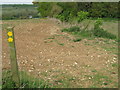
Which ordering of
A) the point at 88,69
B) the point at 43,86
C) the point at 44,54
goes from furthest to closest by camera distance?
the point at 44,54
the point at 88,69
the point at 43,86

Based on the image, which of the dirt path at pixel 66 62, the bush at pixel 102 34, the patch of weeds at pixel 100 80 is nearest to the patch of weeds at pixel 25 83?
the dirt path at pixel 66 62

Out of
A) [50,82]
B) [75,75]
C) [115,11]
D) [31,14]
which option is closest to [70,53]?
[75,75]

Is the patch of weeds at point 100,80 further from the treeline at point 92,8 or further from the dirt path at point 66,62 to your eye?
the treeline at point 92,8

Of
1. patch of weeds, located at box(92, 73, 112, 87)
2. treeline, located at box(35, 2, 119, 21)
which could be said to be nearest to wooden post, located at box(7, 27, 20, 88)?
patch of weeds, located at box(92, 73, 112, 87)

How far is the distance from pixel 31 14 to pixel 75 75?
56.0 feet

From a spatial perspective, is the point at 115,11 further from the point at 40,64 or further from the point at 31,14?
the point at 40,64

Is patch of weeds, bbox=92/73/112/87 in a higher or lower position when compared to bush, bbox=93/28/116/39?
higher

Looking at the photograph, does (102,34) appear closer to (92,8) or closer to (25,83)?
(25,83)

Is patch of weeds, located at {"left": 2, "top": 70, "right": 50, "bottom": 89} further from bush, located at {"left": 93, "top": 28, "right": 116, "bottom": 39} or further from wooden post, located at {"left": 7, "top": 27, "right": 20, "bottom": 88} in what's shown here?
bush, located at {"left": 93, "top": 28, "right": 116, "bottom": 39}

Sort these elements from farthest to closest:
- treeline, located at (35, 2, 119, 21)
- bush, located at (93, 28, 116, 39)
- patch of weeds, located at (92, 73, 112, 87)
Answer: treeline, located at (35, 2, 119, 21) → bush, located at (93, 28, 116, 39) → patch of weeds, located at (92, 73, 112, 87)

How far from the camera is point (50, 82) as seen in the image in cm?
380

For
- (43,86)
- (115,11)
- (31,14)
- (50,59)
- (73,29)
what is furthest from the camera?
(115,11)

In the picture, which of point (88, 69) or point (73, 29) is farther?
point (73, 29)

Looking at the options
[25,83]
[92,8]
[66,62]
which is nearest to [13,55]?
[25,83]
